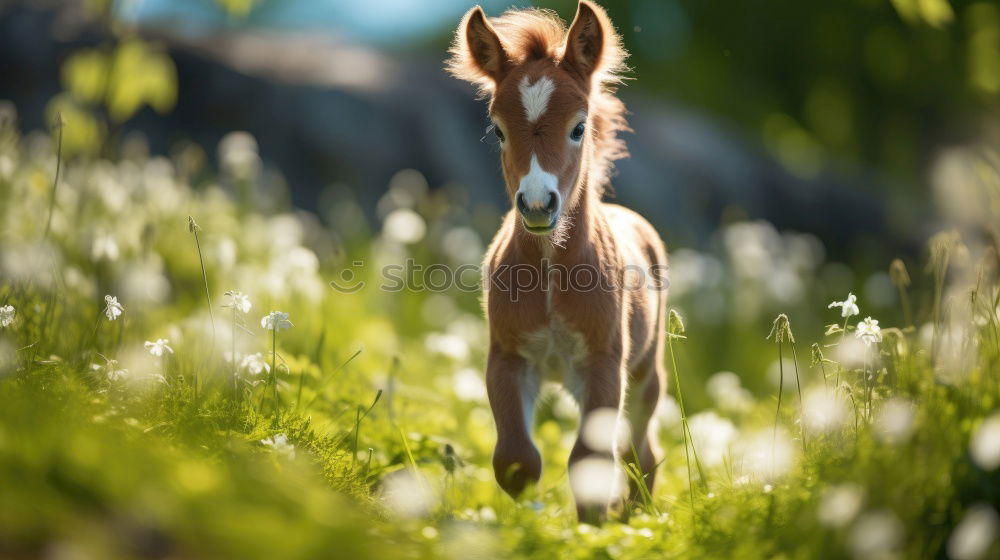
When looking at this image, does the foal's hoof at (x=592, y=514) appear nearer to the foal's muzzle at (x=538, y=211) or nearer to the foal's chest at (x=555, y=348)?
the foal's chest at (x=555, y=348)

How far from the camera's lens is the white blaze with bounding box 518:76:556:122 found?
161 inches

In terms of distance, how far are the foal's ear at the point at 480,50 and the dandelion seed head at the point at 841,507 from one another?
265 cm

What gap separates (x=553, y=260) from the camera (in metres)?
4.25

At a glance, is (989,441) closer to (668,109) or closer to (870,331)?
(870,331)

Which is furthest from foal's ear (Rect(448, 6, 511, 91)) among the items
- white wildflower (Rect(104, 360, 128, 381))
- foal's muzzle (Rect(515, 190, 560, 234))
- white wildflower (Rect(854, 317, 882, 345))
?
white wildflower (Rect(104, 360, 128, 381))

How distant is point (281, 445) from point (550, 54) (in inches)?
90.2

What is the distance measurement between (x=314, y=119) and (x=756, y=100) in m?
5.22

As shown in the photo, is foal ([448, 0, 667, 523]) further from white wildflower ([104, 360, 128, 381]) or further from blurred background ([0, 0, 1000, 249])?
blurred background ([0, 0, 1000, 249])

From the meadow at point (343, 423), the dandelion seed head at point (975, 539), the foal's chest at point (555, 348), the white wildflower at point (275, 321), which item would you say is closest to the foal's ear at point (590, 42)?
the foal's chest at point (555, 348)

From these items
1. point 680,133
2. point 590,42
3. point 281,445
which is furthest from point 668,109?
point 281,445

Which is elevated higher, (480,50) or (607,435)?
(480,50)

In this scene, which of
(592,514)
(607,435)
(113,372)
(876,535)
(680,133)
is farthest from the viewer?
(680,133)

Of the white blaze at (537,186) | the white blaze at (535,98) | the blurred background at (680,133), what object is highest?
the white blaze at (535,98)

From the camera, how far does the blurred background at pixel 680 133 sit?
8148mm
